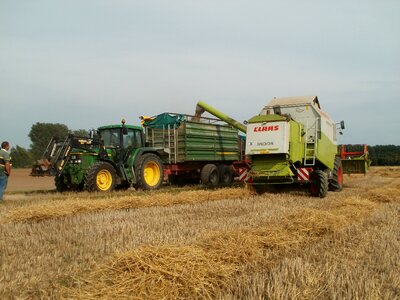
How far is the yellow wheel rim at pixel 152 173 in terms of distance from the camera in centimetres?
1243

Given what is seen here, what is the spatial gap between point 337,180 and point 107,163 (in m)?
6.63

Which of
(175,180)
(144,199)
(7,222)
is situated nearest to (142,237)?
(7,222)

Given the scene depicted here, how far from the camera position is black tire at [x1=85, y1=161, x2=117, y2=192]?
10641 millimetres

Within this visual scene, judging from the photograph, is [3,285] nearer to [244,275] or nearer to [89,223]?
[244,275]

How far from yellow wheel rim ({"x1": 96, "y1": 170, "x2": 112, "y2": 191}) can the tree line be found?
1005 inches

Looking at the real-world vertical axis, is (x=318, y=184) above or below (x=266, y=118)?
below

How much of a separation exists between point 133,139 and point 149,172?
1.18 m

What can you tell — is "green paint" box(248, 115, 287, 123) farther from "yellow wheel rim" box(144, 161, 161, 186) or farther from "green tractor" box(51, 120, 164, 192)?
"yellow wheel rim" box(144, 161, 161, 186)

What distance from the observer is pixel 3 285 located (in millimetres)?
3170

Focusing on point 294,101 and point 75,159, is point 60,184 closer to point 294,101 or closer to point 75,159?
point 75,159

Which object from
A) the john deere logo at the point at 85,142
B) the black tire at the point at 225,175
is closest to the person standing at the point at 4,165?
the john deere logo at the point at 85,142

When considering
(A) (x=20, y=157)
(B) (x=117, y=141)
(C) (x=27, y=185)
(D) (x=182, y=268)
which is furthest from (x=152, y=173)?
(A) (x=20, y=157)

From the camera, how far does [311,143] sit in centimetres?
1032

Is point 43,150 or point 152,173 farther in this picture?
point 43,150
